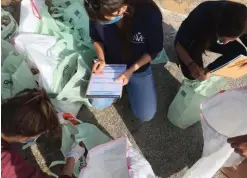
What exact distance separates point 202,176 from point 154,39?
2.44ft

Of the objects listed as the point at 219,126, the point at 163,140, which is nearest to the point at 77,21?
the point at 163,140

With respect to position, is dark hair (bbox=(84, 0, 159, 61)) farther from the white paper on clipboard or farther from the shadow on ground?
the shadow on ground

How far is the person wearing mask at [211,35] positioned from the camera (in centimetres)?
181

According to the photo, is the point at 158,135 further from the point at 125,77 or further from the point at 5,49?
the point at 5,49

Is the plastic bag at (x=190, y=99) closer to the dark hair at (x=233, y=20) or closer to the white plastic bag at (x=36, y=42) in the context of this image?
the dark hair at (x=233, y=20)

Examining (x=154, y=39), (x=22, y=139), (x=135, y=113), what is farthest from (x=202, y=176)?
(x=22, y=139)

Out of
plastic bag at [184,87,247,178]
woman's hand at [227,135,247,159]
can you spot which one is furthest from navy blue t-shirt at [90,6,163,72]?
woman's hand at [227,135,247,159]

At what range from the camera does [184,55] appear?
2.21 meters

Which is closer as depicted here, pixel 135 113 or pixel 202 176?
pixel 202 176

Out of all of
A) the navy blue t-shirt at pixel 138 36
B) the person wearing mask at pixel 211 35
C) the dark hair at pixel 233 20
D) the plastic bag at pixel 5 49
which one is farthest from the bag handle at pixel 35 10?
the dark hair at pixel 233 20

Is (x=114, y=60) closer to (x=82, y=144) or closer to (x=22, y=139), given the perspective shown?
(x=82, y=144)

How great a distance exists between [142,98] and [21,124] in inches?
31.2

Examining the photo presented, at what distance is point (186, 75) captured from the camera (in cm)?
230

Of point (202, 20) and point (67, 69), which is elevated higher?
point (202, 20)
